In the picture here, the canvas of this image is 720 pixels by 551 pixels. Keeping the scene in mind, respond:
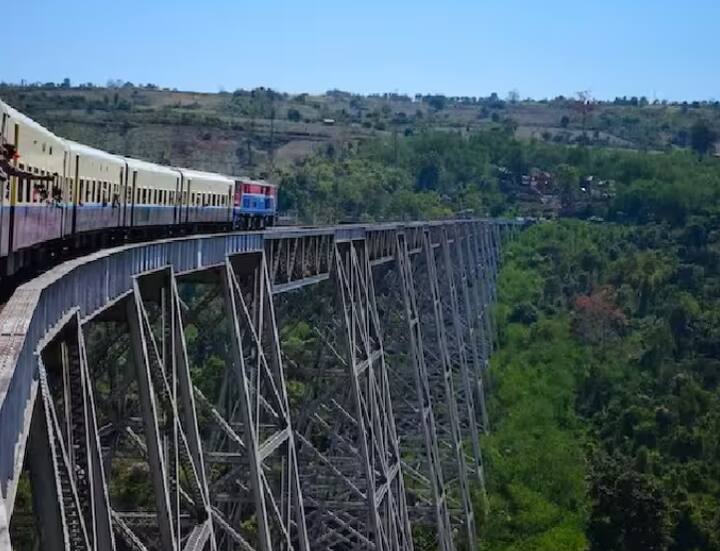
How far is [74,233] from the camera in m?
16.2

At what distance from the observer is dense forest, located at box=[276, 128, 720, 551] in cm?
4156

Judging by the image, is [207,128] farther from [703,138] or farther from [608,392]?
[608,392]

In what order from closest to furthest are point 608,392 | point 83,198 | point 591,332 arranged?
point 83,198 < point 608,392 < point 591,332

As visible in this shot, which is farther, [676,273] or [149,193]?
[676,273]

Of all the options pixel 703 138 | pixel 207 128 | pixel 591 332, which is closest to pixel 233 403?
pixel 591 332

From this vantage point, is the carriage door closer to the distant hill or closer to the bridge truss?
the bridge truss

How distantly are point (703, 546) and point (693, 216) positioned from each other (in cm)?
5538

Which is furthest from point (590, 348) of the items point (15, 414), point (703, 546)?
point (15, 414)

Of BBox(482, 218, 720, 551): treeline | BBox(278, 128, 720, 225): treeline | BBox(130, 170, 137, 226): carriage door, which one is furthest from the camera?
BBox(278, 128, 720, 225): treeline

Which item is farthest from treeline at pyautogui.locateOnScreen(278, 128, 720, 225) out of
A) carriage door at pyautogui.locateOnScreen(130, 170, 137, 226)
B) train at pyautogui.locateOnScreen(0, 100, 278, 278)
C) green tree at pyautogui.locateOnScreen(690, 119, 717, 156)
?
carriage door at pyautogui.locateOnScreen(130, 170, 137, 226)

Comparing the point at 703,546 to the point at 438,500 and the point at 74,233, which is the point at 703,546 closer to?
the point at 438,500

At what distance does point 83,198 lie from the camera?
16.9m

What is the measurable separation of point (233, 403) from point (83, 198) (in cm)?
1045

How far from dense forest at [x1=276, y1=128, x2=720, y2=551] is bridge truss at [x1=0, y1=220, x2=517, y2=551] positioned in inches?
145
